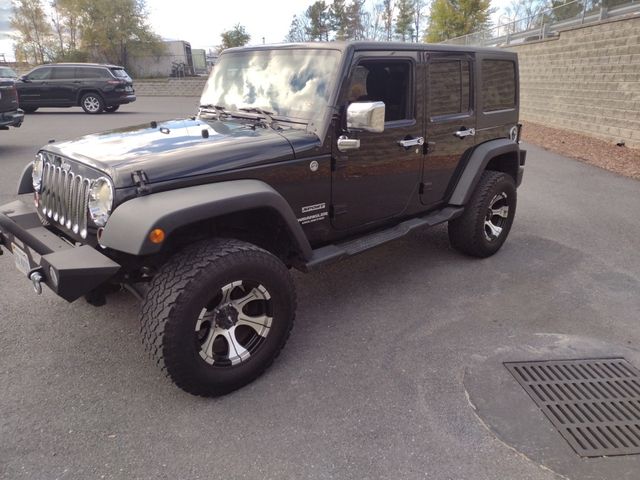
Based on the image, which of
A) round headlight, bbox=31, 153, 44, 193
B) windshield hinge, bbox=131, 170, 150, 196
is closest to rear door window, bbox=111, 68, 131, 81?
round headlight, bbox=31, 153, 44, 193

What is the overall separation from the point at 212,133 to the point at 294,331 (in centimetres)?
145

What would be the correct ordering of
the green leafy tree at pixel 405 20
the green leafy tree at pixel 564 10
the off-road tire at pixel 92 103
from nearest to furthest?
the green leafy tree at pixel 564 10 < the off-road tire at pixel 92 103 < the green leafy tree at pixel 405 20

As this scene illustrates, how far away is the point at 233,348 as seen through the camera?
106 inches

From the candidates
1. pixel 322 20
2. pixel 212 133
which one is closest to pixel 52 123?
pixel 212 133

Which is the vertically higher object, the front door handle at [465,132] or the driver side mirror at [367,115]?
the driver side mirror at [367,115]

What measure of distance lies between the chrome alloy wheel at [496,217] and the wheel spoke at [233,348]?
9.10 feet

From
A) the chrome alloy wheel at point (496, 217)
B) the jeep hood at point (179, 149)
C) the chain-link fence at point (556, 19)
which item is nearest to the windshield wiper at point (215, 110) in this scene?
the jeep hood at point (179, 149)

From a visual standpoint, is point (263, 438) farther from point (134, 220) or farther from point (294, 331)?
point (134, 220)

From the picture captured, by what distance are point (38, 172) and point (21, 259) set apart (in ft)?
2.21

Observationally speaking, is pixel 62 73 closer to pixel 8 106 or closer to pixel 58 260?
pixel 8 106

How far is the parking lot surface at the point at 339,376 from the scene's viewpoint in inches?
87.9

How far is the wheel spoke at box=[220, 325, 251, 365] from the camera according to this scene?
268 cm

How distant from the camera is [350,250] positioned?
338 cm

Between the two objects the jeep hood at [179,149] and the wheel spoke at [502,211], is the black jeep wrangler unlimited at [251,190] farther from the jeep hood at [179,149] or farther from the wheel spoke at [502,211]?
the wheel spoke at [502,211]
